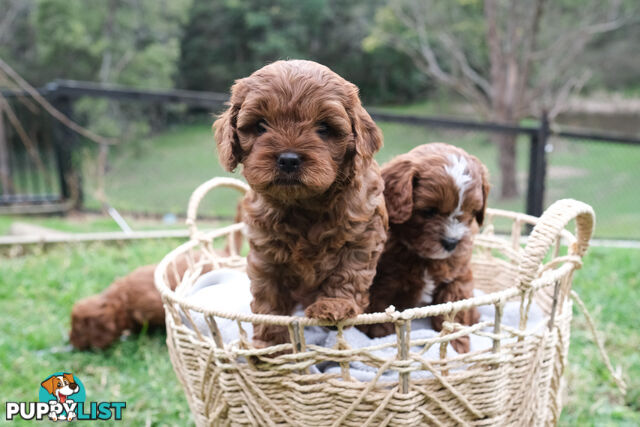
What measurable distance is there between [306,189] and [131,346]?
2.86m

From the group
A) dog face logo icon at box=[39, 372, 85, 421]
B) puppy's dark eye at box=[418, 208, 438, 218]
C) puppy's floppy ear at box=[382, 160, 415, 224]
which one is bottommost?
dog face logo icon at box=[39, 372, 85, 421]

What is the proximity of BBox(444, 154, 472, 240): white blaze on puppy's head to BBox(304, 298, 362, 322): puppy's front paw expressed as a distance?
0.80 meters

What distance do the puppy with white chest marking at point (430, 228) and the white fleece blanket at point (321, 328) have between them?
0.13 metres

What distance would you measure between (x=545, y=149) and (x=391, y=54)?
19.0 meters

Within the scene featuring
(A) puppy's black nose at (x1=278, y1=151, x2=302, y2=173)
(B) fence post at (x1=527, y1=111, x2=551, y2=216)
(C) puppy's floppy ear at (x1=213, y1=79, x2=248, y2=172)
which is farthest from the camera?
(B) fence post at (x1=527, y1=111, x2=551, y2=216)

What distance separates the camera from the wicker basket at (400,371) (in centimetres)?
206

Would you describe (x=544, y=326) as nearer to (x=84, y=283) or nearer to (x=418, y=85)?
(x=84, y=283)

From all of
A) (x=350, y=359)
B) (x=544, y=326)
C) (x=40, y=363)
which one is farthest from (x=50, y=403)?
(x=544, y=326)

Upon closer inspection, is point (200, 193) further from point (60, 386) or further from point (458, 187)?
point (458, 187)

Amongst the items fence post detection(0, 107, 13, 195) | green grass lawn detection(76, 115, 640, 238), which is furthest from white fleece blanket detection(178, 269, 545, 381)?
fence post detection(0, 107, 13, 195)

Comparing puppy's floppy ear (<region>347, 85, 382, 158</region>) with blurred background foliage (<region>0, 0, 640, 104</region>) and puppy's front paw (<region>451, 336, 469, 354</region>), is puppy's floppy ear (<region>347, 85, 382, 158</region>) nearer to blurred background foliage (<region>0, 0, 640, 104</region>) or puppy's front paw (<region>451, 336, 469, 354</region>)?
puppy's front paw (<region>451, 336, 469, 354</region>)

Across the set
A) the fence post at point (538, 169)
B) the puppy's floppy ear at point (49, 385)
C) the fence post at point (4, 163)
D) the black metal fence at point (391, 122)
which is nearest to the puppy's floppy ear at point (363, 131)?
the puppy's floppy ear at point (49, 385)

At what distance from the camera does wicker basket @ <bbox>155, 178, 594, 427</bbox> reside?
2059mm

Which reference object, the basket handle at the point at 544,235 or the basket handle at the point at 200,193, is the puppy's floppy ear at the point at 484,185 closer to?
the basket handle at the point at 544,235
